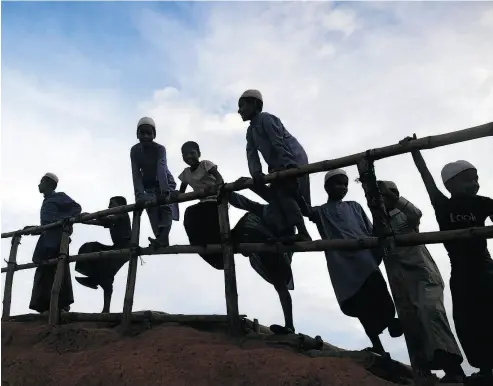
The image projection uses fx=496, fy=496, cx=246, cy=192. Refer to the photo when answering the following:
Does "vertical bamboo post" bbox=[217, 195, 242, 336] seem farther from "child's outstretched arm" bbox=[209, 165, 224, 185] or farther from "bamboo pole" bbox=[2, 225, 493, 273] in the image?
"child's outstretched arm" bbox=[209, 165, 224, 185]

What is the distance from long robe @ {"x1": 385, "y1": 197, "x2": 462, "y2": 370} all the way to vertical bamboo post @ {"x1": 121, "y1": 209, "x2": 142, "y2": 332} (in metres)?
2.72

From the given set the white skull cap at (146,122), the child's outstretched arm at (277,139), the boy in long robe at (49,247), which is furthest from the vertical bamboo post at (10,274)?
the child's outstretched arm at (277,139)

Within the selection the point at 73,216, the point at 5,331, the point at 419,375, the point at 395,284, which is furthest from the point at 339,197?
the point at 5,331

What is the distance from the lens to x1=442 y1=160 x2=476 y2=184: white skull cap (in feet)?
11.5

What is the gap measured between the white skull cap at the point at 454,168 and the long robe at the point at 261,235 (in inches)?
59.0

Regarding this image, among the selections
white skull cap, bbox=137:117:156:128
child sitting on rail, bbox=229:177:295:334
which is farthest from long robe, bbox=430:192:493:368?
A: white skull cap, bbox=137:117:156:128

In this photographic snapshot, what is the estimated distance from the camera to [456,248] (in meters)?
3.41

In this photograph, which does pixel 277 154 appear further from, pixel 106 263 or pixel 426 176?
pixel 106 263

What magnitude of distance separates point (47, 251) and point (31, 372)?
2.48m

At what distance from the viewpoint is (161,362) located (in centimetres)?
373

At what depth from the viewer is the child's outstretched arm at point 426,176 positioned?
3.43 metres

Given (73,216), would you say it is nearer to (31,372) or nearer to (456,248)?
(31,372)

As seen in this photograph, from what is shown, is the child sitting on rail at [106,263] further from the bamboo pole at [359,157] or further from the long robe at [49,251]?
the bamboo pole at [359,157]

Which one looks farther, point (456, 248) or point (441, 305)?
point (441, 305)
